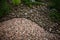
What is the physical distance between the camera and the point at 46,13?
432 cm

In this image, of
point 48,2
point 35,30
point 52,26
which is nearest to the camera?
point 35,30

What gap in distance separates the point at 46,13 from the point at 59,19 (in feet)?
1.38

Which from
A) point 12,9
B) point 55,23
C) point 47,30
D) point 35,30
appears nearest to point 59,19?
point 55,23

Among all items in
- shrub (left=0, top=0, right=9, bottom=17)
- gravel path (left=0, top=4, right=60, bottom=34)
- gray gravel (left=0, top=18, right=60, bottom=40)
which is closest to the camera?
gray gravel (left=0, top=18, right=60, bottom=40)

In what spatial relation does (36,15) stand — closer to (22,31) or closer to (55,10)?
Answer: (55,10)

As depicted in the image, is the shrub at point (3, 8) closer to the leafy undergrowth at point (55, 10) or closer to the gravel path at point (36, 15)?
the gravel path at point (36, 15)

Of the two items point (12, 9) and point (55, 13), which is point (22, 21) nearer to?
point (12, 9)

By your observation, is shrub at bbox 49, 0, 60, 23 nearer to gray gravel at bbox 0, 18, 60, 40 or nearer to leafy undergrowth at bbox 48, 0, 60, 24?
leafy undergrowth at bbox 48, 0, 60, 24

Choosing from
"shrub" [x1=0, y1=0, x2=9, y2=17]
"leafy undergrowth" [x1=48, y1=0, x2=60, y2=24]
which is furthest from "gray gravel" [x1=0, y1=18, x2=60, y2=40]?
"leafy undergrowth" [x1=48, y1=0, x2=60, y2=24]

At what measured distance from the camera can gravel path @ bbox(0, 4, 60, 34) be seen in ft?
12.8

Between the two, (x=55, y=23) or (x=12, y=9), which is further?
(x=12, y=9)

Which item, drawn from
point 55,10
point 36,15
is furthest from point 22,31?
point 55,10

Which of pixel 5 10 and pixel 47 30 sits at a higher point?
pixel 5 10

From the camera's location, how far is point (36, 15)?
4211mm
